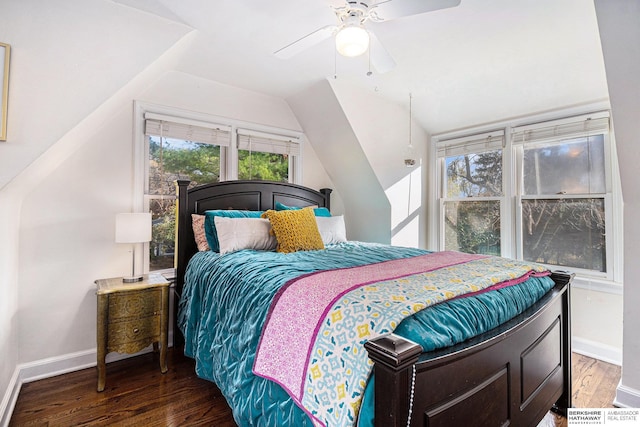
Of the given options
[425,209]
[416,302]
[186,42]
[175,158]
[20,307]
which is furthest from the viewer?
[425,209]

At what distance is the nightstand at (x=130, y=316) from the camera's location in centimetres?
202

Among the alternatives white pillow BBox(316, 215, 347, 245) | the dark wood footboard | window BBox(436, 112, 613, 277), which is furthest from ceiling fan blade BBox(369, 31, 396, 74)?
window BBox(436, 112, 613, 277)

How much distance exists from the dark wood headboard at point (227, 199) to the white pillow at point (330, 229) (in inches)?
21.1

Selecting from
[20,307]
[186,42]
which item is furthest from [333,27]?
[20,307]

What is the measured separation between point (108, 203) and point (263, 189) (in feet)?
4.38

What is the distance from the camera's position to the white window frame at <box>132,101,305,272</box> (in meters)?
2.58

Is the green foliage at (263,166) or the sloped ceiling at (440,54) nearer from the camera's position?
the sloped ceiling at (440,54)

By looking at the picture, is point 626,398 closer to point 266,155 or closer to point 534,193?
point 534,193

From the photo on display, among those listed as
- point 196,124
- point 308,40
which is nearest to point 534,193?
point 308,40

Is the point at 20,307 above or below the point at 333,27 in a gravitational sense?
below

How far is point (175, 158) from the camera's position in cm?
289

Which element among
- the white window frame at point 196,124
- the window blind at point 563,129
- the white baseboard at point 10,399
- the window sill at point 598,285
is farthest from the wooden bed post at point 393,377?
the window blind at point 563,129

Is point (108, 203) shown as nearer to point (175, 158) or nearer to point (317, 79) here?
point (175, 158)

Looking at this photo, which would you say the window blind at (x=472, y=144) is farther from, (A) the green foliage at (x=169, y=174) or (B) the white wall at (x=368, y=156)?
(A) the green foliage at (x=169, y=174)
